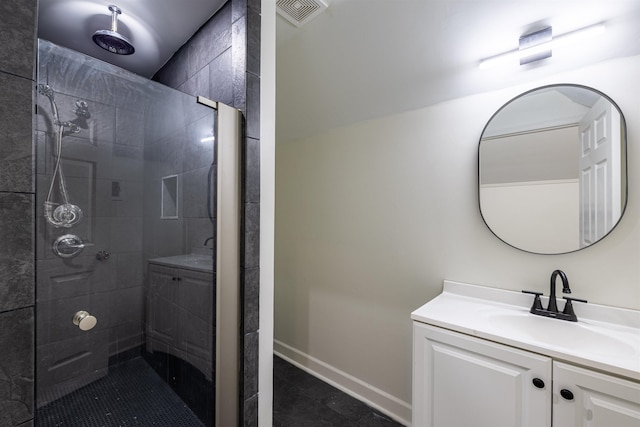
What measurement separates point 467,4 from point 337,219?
5.08 ft

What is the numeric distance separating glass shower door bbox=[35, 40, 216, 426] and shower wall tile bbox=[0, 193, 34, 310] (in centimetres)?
18

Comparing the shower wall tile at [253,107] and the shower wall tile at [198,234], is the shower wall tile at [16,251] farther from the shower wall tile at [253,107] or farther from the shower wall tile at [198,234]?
the shower wall tile at [253,107]

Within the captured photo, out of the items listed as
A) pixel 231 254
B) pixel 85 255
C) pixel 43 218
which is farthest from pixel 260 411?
pixel 43 218

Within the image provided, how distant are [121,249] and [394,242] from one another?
5.24ft

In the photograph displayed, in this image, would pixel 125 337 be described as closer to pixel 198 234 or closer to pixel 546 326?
pixel 198 234

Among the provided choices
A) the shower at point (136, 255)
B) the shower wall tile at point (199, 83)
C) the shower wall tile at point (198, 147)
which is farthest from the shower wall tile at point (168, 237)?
the shower wall tile at point (199, 83)

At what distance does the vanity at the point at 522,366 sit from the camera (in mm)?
950

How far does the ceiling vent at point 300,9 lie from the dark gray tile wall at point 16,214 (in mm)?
1045

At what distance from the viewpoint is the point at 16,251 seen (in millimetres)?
703

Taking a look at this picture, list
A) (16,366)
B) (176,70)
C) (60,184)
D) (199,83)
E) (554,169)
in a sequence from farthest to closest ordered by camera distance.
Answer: (176,70)
(199,83)
(554,169)
(60,184)
(16,366)

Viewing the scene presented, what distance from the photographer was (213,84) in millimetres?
1444

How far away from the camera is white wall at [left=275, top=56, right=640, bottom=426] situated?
131cm

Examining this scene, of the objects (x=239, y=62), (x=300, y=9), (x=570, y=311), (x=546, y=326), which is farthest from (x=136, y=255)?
(x=570, y=311)

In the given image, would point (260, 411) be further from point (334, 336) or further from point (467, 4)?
point (467, 4)
